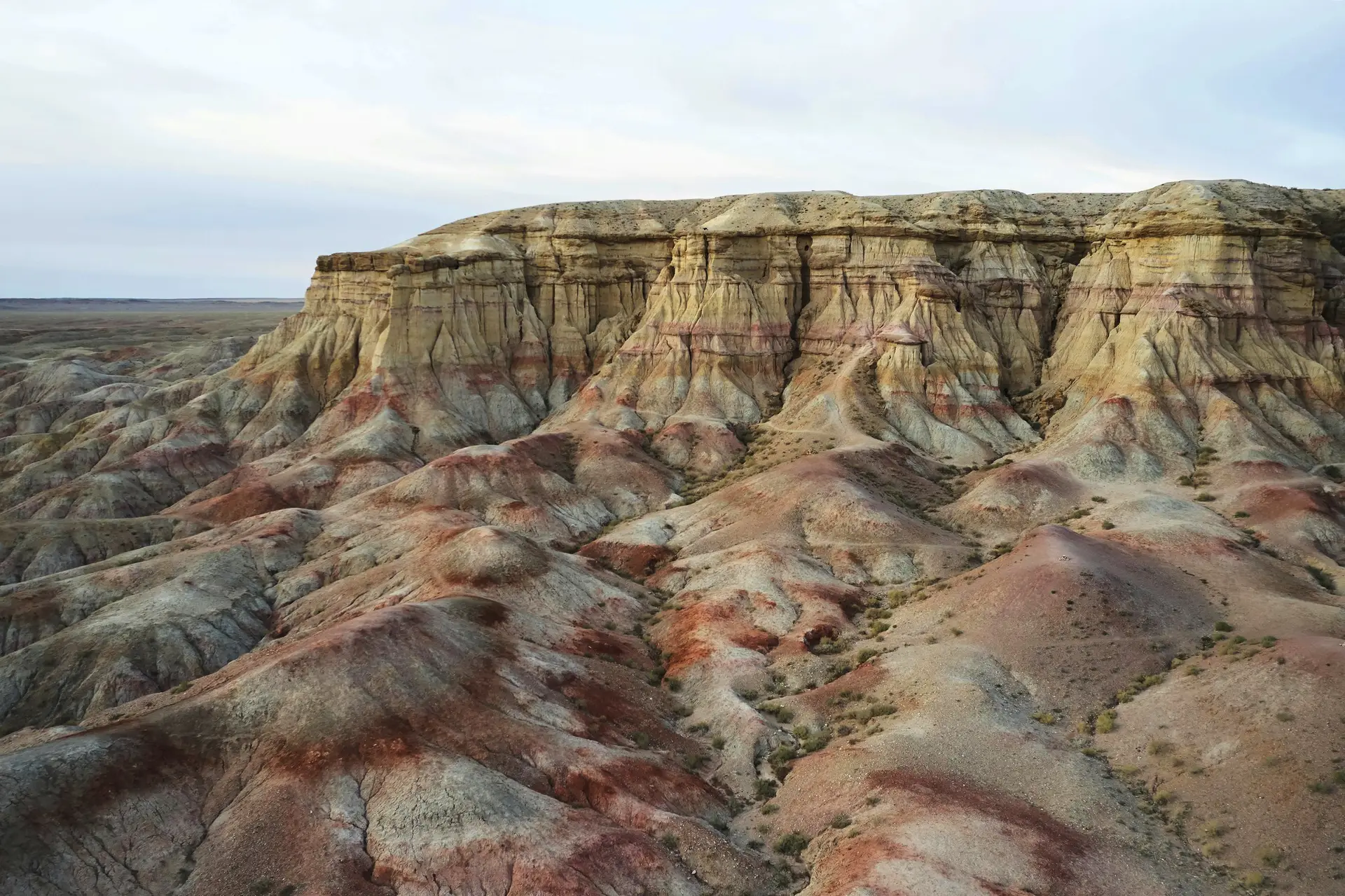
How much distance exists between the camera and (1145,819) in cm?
2659

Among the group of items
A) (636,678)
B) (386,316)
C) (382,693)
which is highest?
(386,316)

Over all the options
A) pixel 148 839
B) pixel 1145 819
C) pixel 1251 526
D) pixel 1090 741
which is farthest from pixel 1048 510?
pixel 148 839

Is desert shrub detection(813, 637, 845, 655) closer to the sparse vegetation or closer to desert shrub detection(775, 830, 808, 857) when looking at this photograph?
desert shrub detection(775, 830, 808, 857)

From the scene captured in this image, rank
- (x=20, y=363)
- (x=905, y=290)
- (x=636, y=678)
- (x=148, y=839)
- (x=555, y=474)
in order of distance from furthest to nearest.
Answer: (x=20, y=363), (x=905, y=290), (x=555, y=474), (x=636, y=678), (x=148, y=839)

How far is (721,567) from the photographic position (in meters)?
50.7

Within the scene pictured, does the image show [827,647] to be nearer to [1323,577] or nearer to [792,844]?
[792,844]

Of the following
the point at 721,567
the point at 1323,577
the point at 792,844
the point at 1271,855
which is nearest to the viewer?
the point at 1271,855

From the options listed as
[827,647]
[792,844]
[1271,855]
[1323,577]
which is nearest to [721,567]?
[827,647]

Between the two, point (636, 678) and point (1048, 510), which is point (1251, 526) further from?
point (636, 678)

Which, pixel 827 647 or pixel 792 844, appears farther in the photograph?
pixel 827 647

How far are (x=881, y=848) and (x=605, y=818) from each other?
8651mm

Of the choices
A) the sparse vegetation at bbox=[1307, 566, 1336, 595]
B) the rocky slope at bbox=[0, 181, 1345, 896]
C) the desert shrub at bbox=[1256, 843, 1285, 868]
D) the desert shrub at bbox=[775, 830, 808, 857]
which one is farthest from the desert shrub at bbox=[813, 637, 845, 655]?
the sparse vegetation at bbox=[1307, 566, 1336, 595]

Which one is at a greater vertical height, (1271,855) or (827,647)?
(1271,855)

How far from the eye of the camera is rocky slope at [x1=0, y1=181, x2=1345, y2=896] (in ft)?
83.4
